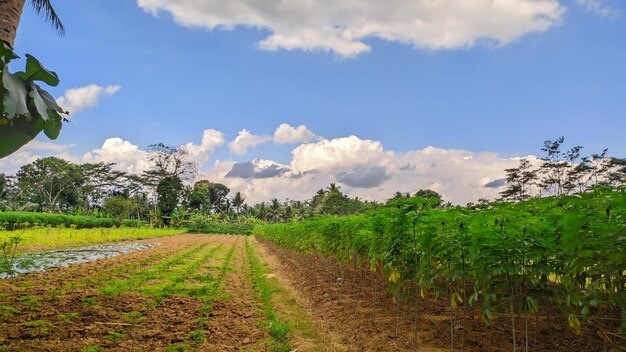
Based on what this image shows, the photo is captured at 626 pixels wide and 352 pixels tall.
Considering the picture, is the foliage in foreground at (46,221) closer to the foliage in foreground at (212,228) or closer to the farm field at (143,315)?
the foliage in foreground at (212,228)

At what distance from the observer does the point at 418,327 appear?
789cm

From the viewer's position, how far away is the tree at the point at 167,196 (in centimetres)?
7069

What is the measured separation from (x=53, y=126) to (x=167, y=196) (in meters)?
70.9

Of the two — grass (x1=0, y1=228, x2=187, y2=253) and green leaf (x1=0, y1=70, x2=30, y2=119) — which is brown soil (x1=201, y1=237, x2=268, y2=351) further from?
grass (x1=0, y1=228, x2=187, y2=253)

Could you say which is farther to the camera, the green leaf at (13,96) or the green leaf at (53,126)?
the green leaf at (53,126)

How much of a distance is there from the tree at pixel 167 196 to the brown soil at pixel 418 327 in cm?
6330

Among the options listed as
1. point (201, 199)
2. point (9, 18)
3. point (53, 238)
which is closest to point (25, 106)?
point (9, 18)

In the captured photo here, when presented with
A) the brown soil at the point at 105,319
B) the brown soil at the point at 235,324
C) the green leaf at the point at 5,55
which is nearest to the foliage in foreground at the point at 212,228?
the brown soil at the point at 105,319

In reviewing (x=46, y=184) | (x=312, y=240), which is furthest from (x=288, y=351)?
(x=46, y=184)

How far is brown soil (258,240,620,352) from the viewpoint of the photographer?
6637mm

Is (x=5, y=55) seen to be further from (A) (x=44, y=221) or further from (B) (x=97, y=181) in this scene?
(B) (x=97, y=181)

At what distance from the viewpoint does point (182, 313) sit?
30.0 ft

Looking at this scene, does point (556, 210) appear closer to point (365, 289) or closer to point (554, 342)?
point (554, 342)

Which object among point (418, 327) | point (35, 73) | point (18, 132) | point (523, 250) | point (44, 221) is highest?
point (35, 73)
